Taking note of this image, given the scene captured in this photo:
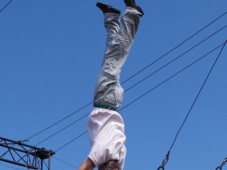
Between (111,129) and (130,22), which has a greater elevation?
(130,22)

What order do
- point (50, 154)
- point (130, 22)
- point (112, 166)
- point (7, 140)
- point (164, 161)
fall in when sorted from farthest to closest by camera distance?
point (50, 154) < point (7, 140) < point (164, 161) < point (130, 22) < point (112, 166)

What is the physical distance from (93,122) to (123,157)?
199mm

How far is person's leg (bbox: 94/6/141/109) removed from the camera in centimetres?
248

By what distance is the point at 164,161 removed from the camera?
11.7 feet

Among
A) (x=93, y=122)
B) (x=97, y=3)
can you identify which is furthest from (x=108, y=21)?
(x=93, y=122)

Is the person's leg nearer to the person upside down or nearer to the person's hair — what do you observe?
the person upside down

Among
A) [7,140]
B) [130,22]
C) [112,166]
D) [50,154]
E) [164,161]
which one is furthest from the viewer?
[50,154]

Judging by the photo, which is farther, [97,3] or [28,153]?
[28,153]

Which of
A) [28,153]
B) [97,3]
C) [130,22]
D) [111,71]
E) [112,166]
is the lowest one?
[112,166]

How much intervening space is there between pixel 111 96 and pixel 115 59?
17cm

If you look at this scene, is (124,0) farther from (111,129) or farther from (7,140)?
(7,140)

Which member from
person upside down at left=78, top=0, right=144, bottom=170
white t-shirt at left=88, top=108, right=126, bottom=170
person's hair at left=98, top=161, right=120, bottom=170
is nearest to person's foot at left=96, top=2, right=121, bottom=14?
person upside down at left=78, top=0, right=144, bottom=170

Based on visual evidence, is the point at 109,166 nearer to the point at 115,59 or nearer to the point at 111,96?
the point at 111,96

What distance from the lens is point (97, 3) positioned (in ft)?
8.67
